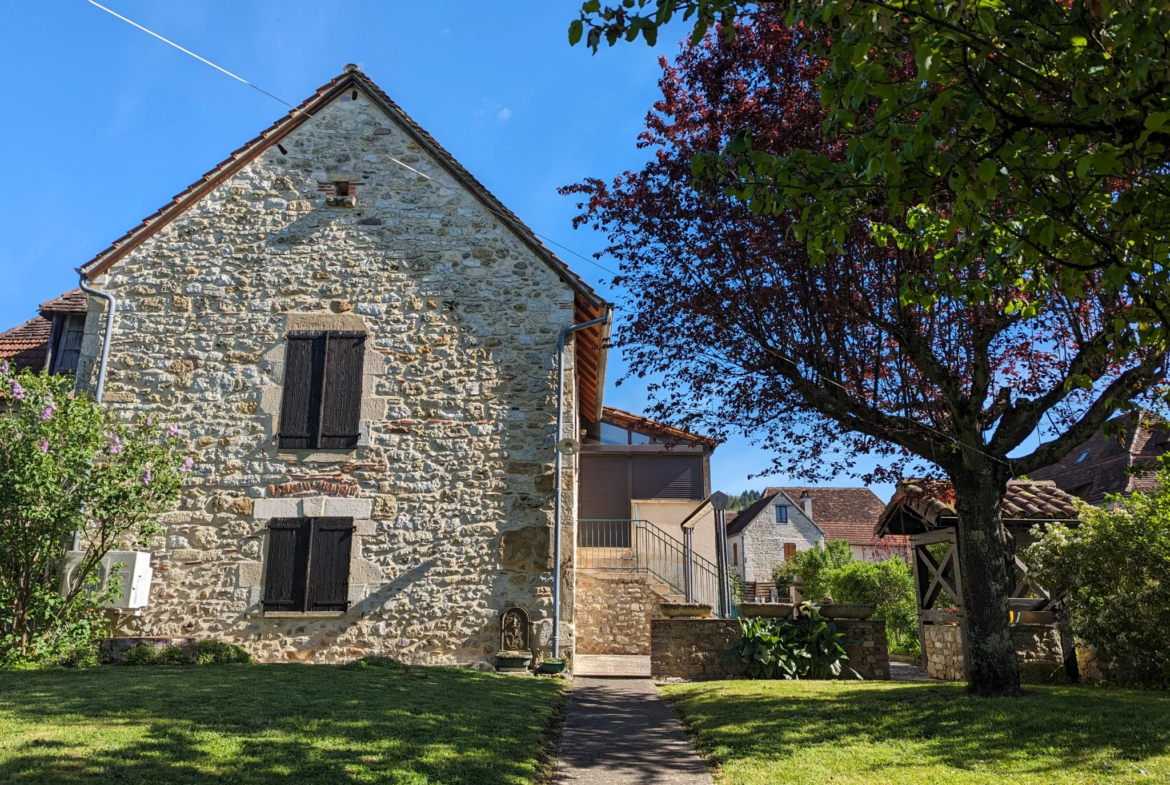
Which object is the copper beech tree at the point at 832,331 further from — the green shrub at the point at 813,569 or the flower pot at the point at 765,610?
the green shrub at the point at 813,569

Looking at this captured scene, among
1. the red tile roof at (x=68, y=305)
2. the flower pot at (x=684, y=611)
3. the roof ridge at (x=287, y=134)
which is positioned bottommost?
the flower pot at (x=684, y=611)

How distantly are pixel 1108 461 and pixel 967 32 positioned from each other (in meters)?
21.7

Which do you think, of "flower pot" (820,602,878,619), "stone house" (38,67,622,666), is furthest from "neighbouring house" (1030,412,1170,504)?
"stone house" (38,67,622,666)

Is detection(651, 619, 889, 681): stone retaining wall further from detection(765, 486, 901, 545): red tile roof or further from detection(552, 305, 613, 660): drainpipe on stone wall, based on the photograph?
detection(765, 486, 901, 545): red tile roof

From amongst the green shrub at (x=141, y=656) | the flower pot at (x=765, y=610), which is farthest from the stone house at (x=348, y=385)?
the flower pot at (x=765, y=610)

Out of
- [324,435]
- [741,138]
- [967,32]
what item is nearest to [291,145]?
[324,435]

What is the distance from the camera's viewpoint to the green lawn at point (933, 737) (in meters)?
4.63

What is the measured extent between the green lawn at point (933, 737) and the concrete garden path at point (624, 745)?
21 cm

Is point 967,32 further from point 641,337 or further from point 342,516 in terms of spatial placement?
point 342,516

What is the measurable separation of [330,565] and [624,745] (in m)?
5.19

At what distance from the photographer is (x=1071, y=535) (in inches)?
358

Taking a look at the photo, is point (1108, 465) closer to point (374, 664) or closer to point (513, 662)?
point (513, 662)

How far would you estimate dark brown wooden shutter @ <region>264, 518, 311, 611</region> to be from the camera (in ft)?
31.3

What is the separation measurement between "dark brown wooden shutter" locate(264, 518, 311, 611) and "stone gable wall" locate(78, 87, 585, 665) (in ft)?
0.51
